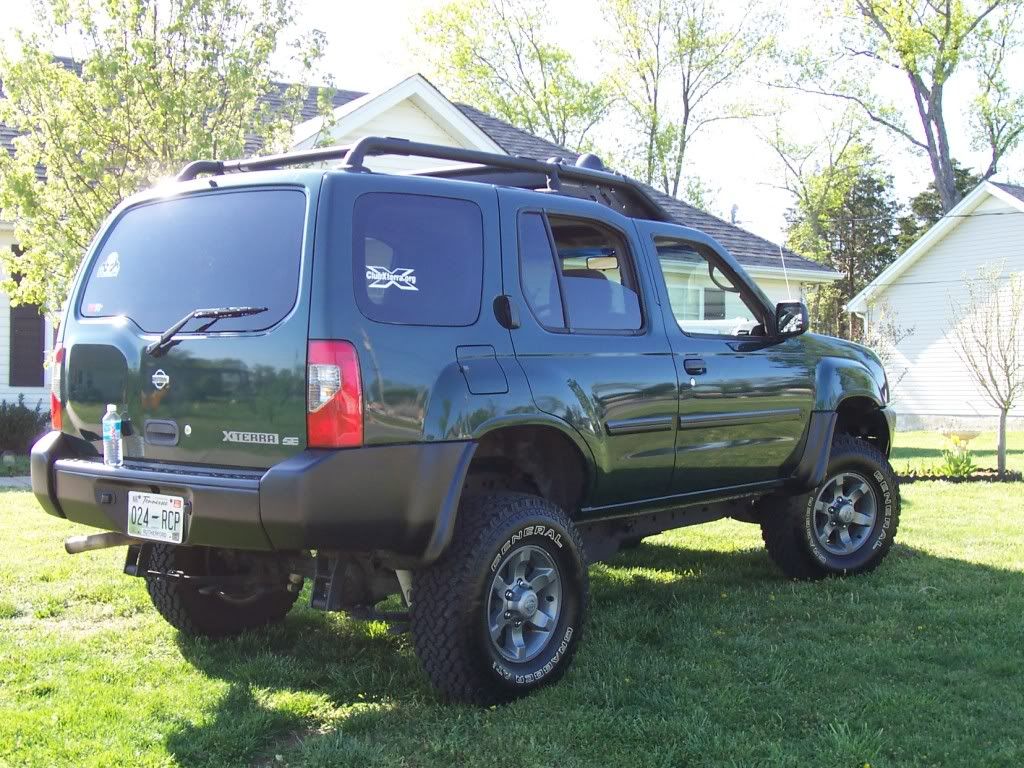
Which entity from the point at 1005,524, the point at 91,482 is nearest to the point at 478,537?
the point at 91,482

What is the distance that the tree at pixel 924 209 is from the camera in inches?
1820

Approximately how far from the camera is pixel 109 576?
6.20 m

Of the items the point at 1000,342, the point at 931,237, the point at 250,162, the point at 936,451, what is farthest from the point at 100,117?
the point at 931,237

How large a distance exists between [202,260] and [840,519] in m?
4.12

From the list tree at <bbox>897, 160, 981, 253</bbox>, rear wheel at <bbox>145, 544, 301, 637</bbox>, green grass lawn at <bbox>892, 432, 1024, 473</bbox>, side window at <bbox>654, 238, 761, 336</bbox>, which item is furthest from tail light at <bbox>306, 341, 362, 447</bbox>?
tree at <bbox>897, 160, 981, 253</bbox>

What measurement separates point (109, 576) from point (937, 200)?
48.1m

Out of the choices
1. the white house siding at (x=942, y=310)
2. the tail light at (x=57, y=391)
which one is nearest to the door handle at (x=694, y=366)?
the tail light at (x=57, y=391)

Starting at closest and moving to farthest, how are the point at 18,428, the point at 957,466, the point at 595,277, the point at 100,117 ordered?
the point at 595,277 → the point at 100,117 → the point at 957,466 → the point at 18,428

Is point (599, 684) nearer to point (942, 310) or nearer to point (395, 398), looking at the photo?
point (395, 398)

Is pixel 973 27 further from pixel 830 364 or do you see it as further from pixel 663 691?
pixel 663 691

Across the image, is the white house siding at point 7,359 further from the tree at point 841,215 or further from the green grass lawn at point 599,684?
the tree at point 841,215

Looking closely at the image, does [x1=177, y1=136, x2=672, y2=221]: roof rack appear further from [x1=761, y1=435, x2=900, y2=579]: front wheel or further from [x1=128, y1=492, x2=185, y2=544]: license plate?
[x1=761, y1=435, x2=900, y2=579]: front wheel

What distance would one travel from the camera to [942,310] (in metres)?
28.3

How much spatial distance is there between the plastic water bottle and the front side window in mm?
1711
